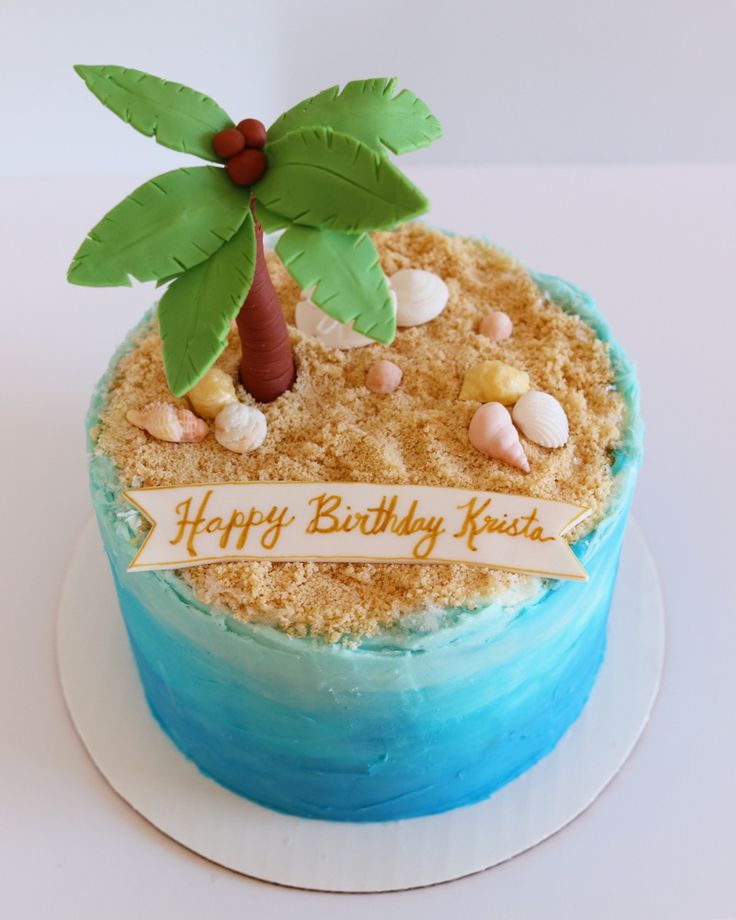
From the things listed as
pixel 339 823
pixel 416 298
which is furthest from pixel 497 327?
pixel 339 823

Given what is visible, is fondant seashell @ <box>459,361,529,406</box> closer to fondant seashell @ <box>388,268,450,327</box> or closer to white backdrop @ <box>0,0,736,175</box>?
fondant seashell @ <box>388,268,450,327</box>

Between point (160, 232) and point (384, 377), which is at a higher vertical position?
point (384, 377)

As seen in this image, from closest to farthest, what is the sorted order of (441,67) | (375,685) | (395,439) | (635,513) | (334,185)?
(334,185) → (375,685) → (395,439) → (635,513) → (441,67)

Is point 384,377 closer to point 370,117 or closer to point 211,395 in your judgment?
point 211,395

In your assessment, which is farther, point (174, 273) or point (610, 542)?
point (610, 542)

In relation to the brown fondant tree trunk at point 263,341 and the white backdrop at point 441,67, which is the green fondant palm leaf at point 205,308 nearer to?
the brown fondant tree trunk at point 263,341

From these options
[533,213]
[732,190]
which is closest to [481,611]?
[533,213]

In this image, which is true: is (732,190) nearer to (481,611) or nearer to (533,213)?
(533,213)
